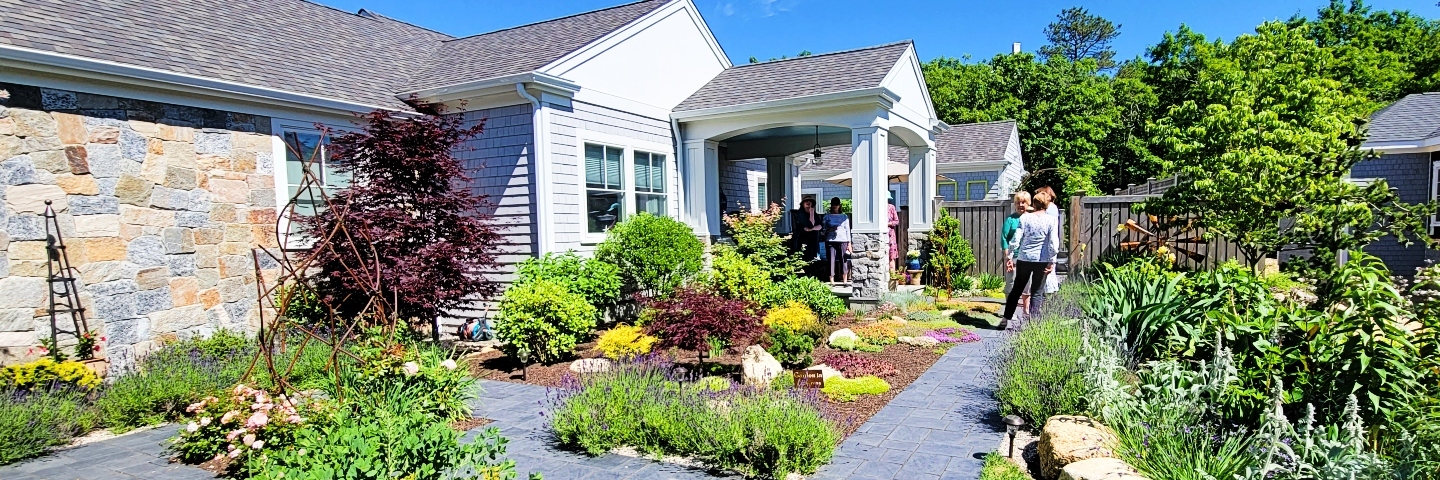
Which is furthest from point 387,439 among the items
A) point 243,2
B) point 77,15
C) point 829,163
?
point 829,163

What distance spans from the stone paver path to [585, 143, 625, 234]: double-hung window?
17.4 ft

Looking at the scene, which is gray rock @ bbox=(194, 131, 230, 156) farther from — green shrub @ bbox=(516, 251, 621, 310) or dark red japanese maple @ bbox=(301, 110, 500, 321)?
green shrub @ bbox=(516, 251, 621, 310)

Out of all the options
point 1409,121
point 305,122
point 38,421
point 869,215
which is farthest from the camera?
point 1409,121

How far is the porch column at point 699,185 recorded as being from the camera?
11.3 m

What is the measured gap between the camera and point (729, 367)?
681 centimetres

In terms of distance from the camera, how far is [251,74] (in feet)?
26.0

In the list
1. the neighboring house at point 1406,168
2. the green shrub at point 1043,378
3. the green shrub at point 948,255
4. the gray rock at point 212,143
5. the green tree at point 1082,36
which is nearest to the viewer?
the green shrub at point 1043,378

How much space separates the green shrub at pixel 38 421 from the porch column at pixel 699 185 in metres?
7.46

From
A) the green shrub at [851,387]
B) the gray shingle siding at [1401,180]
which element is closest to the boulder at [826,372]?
the green shrub at [851,387]

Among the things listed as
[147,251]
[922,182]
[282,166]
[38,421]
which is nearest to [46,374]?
[38,421]

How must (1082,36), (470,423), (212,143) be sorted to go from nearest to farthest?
(470,423) → (212,143) → (1082,36)

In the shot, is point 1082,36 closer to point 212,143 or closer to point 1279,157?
point 1279,157

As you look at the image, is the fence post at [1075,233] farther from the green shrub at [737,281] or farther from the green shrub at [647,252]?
the green shrub at [647,252]

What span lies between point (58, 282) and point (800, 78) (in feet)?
29.6
